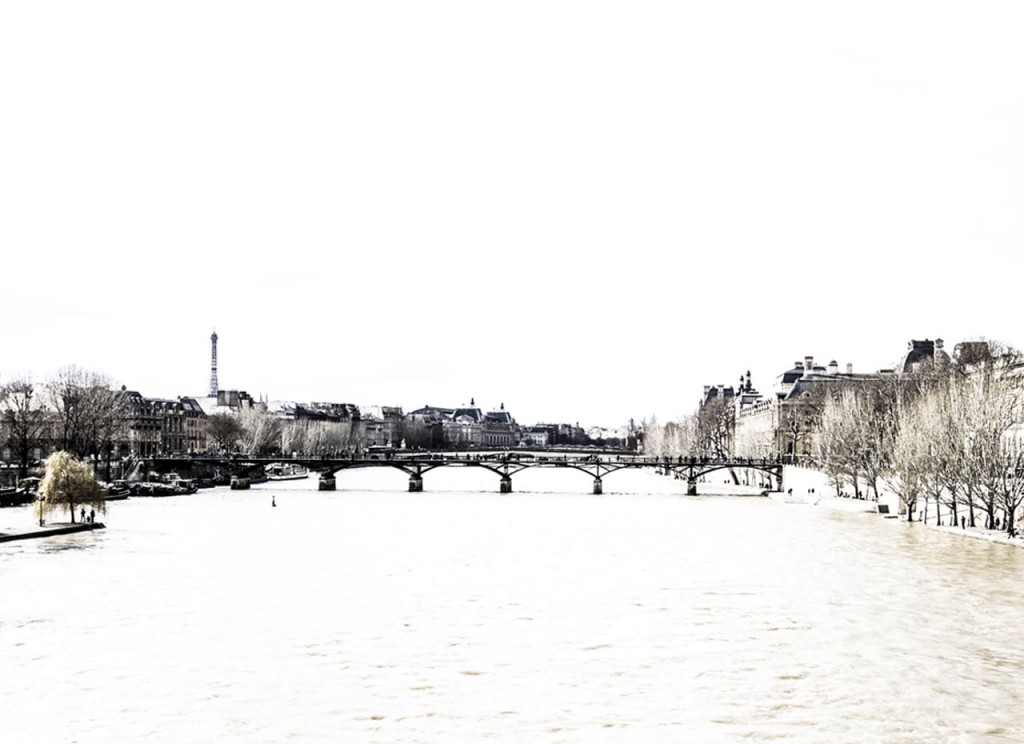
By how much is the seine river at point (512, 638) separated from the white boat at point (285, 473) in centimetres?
7037

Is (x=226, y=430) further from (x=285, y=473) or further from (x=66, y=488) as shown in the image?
(x=66, y=488)

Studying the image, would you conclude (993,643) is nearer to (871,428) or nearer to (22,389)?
(871,428)

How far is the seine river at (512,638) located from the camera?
23438mm

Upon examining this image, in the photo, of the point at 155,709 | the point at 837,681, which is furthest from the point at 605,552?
the point at 155,709

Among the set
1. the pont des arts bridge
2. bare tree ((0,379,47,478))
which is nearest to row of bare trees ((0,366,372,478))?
bare tree ((0,379,47,478))

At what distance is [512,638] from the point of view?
31703 mm

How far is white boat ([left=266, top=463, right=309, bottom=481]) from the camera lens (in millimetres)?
130875

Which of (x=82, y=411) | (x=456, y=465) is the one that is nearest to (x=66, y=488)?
(x=82, y=411)

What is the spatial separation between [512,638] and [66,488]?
37.9 meters

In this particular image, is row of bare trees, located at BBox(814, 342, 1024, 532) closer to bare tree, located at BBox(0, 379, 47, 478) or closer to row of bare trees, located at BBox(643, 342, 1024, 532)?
row of bare trees, located at BBox(643, 342, 1024, 532)

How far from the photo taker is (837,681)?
2678 cm

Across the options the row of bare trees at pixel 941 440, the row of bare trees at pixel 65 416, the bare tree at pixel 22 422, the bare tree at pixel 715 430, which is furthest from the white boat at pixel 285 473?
the row of bare trees at pixel 941 440

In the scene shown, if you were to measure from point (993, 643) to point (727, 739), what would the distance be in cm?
1270

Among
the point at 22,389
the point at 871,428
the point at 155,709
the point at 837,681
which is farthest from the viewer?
the point at 22,389
